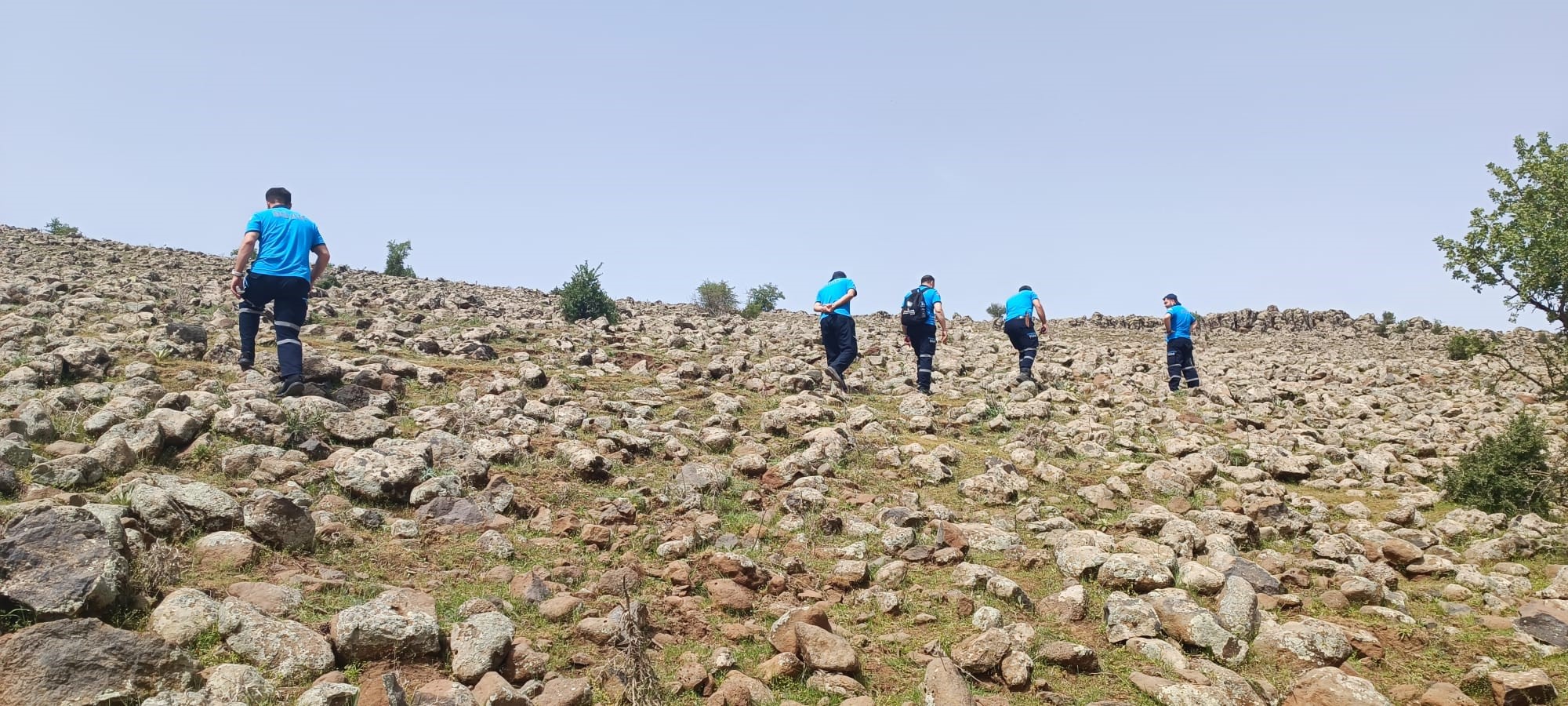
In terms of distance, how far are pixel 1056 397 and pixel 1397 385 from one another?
829 cm

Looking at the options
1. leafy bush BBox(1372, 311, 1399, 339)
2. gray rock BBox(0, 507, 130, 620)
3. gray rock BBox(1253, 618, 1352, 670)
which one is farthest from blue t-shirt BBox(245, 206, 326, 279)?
leafy bush BBox(1372, 311, 1399, 339)

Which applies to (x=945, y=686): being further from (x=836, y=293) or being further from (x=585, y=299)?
(x=585, y=299)

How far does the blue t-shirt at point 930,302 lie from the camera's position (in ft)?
43.3

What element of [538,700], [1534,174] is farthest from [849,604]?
[1534,174]

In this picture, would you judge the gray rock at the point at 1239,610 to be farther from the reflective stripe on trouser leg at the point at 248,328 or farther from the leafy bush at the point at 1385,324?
the leafy bush at the point at 1385,324

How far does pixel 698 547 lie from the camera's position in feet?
18.7

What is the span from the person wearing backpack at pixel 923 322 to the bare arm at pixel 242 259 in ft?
28.3

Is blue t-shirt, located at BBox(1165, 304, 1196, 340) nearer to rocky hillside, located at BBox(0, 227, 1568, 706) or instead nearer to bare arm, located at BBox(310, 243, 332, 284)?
rocky hillside, located at BBox(0, 227, 1568, 706)

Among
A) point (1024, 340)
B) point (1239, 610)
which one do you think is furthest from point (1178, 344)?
point (1239, 610)

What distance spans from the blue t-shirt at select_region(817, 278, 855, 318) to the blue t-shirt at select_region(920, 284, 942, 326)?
119cm

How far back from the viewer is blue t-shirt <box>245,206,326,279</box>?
8.98m

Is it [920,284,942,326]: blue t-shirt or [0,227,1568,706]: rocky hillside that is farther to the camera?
[920,284,942,326]: blue t-shirt

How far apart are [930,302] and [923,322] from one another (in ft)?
1.27

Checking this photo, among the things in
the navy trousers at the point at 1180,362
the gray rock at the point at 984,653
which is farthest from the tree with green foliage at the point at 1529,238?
the gray rock at the point at 984,653
